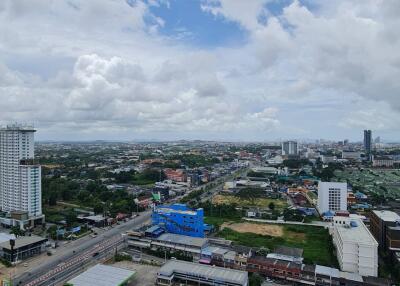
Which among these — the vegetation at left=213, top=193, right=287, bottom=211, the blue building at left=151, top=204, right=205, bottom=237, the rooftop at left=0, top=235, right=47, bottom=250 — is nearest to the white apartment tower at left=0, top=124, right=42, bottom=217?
the rooftop at left=0, top=235, right=47, bottom=250

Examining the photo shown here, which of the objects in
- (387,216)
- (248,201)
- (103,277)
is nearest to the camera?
(103,277)

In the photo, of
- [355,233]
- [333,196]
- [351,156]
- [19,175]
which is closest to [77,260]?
[19,175]

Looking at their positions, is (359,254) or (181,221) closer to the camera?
(359,254)

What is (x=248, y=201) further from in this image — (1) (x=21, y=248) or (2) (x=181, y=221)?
(1) (x=21, y=248)

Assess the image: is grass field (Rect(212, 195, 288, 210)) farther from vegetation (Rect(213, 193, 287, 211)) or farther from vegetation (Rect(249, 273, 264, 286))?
vegetation (Rect(249, 273, 264, 286))

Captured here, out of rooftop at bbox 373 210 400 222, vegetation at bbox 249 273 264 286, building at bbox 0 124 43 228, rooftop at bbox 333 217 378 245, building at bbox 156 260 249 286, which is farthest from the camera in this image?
building at bbox 0 124 43 228

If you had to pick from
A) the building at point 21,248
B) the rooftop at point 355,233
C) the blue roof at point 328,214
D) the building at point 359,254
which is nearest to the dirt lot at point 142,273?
the building at point 21,248
